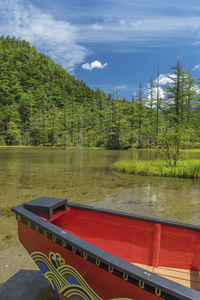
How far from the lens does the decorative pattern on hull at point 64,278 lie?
1.95 meters

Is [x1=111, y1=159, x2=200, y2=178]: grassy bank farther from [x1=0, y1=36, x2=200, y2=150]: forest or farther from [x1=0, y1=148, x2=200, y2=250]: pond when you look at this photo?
[x1=0, y1=36, x2=200, y2=150]: forest

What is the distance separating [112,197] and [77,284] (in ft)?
18.4

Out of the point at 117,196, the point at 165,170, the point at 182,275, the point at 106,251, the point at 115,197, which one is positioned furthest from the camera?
the point at 165,170

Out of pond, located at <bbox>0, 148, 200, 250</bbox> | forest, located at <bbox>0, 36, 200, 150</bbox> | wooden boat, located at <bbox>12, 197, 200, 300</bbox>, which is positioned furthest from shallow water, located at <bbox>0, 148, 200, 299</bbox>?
forest, located at <bbox>0, 36, 200, 150</bbox>

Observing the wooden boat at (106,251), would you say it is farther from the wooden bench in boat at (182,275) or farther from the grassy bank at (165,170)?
the grassy bank at (165,170)

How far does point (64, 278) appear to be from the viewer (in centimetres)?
209

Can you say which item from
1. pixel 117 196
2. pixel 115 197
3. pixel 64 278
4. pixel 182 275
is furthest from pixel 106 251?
pixel 117 196

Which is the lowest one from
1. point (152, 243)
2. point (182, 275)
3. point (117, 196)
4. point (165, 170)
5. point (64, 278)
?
point (117, 196)

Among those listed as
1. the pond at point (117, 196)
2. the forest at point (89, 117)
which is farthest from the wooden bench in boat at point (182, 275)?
the forest at point (89, 117)

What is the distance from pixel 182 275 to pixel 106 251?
1.13 metres

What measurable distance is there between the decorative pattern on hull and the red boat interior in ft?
1.92

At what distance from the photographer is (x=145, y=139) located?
196 ft

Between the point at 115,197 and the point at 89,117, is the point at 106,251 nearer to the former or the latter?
the point at 115,197

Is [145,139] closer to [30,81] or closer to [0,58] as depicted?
[30,81]
